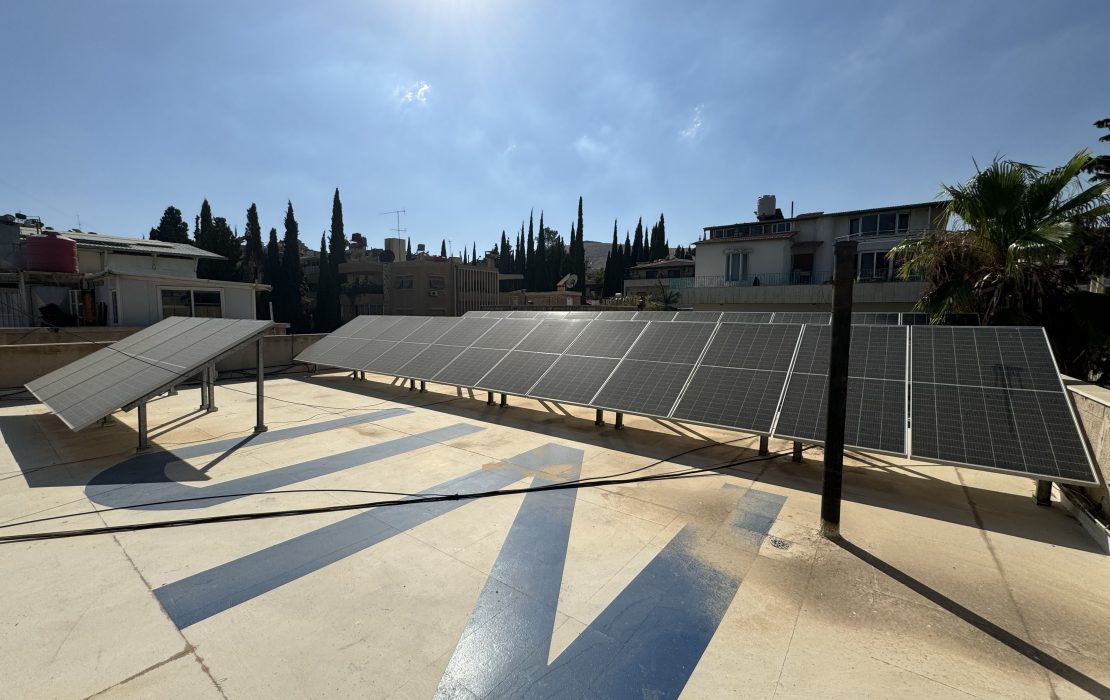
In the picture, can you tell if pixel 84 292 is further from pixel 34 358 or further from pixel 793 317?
pixel 793 317

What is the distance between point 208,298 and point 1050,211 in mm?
30842

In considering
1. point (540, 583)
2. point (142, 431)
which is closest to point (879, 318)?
point (540, 583)

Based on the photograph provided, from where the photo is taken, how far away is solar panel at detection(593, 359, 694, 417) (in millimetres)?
8898

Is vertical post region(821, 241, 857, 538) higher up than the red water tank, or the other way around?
the red water tank

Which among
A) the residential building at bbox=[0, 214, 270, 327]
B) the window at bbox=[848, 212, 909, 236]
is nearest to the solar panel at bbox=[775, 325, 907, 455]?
the residential building at bbox=[0, 214, 270, 327]

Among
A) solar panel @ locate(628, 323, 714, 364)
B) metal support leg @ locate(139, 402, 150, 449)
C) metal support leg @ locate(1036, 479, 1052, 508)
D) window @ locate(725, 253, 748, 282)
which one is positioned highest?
window @ locate(725, 253, 748, 282)

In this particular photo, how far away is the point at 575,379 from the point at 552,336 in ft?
9.18

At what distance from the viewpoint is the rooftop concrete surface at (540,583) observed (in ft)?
11.6

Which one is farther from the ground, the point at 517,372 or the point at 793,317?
the point at 793,317

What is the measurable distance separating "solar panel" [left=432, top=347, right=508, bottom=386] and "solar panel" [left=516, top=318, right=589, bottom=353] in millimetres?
839

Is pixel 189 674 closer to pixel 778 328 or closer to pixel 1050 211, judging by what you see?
pixel 778 328

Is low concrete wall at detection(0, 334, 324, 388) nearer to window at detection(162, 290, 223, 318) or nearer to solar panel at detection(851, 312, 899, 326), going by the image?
window at detection(162, 290, 223, 318)

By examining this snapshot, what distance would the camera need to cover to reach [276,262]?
52031 mm

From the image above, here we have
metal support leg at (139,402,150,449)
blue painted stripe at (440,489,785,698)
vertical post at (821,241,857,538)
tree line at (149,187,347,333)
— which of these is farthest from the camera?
tree line at (149,187,347,333)
